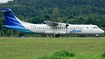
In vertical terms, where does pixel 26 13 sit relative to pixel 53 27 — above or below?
above

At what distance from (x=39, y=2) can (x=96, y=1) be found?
48430 mm

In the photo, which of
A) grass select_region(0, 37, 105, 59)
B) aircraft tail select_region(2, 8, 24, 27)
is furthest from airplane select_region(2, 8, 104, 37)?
grass select_region(0, 37, 105, 59)

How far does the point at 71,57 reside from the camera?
13.0 m

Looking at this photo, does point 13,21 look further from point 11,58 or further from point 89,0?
point 89,0

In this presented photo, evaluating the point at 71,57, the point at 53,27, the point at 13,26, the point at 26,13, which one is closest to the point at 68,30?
the point at 53,27

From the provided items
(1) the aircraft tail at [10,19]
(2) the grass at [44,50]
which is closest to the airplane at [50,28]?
(1) the aircraft tail at [10,19]

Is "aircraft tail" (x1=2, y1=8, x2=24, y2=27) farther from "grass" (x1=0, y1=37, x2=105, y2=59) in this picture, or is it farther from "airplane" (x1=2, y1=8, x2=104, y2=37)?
"grass" (x1=0, y1=37, x2=105, y2=59)

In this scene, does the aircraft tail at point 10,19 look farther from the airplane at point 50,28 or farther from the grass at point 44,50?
the grass at point 44,50

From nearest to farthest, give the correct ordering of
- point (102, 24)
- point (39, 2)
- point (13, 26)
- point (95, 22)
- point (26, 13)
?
point (13, 26)
point (102, 24)
point (95, 22)
point (26, 13)
point (39, 2)

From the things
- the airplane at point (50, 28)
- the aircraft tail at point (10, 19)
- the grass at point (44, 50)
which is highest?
the aircraft tail at point (10, 19)

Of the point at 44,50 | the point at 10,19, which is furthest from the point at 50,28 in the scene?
the point at 44,50

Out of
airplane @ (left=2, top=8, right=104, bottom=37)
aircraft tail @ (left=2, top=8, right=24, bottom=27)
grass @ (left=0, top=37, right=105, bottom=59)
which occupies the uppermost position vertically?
aircraft tail @ (left=2, top=8, right=24, bottom=27)

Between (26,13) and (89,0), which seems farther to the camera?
(89,0)

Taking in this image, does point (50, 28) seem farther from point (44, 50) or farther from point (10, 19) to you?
point (44, 50)
